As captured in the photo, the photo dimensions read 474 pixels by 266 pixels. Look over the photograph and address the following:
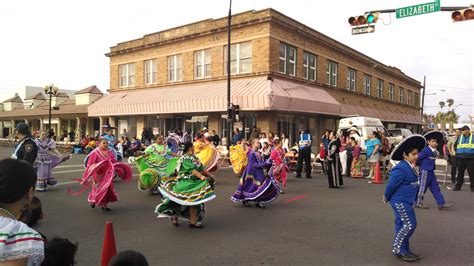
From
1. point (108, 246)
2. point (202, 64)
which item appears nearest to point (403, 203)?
point (108, 246)

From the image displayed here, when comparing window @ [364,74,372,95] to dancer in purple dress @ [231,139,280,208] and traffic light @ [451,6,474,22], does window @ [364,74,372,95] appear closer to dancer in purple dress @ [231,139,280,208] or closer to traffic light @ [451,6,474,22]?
traffic light @ [451,6,474,22]

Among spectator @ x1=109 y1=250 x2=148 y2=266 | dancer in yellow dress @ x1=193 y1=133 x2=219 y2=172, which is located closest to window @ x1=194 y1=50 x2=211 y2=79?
dancer in yellow dress @ x1=193 y1=133 x2=219 y2=172

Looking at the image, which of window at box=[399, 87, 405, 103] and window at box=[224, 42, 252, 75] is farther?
window at box=[399, 87, 405, 103]

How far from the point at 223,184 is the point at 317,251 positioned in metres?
7.15

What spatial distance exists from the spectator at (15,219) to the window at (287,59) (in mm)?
22662

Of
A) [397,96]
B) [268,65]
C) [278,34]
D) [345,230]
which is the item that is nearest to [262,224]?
[345,230]

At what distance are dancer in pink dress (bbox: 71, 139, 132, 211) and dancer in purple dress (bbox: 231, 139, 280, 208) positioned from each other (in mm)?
2791

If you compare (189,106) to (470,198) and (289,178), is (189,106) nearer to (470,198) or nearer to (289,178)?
(289,178)

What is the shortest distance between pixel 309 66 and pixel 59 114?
28.9 meters

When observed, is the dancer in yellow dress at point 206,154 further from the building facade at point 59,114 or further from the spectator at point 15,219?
the building facade at point 59,114

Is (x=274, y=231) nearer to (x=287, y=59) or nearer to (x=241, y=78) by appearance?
(x=241, y=78)

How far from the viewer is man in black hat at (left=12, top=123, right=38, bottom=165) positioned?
832 cm

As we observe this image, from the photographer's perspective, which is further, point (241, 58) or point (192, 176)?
point (241, 58)

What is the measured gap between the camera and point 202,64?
26.4 metres
